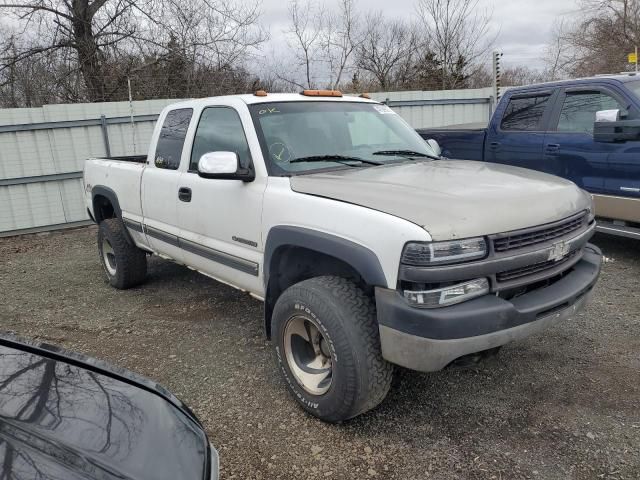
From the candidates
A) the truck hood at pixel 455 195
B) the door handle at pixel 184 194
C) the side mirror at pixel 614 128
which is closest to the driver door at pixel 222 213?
the door handle at pixel 184 194

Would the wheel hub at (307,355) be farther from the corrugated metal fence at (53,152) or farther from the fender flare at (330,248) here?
the corrugated metal fence at (53,152)

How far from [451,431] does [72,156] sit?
8654mm

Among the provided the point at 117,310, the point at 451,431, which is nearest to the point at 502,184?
the point at 451,431

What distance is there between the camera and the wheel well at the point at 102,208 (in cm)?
594

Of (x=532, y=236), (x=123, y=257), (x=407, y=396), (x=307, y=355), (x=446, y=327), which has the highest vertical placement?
(x=532, y=236)

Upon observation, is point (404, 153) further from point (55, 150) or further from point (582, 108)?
point (55, 150)

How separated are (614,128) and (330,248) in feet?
12.6

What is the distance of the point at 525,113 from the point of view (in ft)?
21.7

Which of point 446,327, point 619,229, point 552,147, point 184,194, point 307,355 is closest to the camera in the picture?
point 446,327

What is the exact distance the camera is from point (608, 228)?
554 cm

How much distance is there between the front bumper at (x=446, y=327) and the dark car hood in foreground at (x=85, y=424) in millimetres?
1023

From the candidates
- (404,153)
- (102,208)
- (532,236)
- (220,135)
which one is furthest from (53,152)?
(532,236)

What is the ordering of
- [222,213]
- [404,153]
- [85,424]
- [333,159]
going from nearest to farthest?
[85,424]
[333,159]
[222,213]
[404,153]

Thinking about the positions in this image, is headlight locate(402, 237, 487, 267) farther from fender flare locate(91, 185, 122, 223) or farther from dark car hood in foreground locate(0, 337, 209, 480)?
fender flare locate(91, 185, 122, 223)
